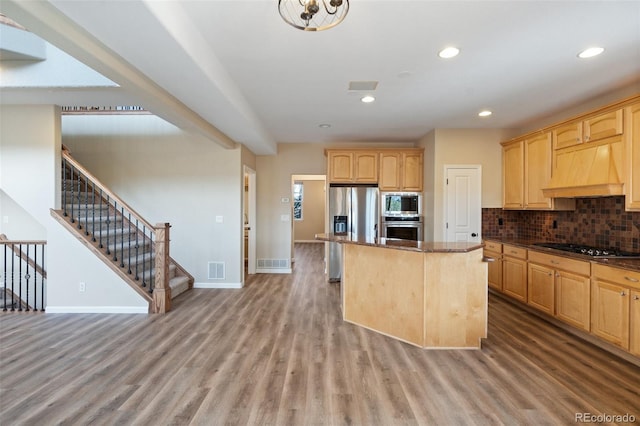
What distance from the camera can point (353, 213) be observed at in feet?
18.7

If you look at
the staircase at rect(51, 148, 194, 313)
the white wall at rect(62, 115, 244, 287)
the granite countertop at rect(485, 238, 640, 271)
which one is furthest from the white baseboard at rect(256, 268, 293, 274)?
the granite countertop at rect(485, 238, 640, 271)

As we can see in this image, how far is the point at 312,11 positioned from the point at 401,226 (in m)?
4.41

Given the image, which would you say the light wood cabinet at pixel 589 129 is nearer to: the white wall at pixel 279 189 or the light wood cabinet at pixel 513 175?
the light wood cabinet at pixel 513 175

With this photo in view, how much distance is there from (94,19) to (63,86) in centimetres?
216

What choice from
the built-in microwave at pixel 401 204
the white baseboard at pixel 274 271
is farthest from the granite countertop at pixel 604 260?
the white baseboard at pixel 274 271

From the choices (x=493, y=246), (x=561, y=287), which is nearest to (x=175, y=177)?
(x=493, y=246)

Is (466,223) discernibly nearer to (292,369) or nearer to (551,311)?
(551,311)

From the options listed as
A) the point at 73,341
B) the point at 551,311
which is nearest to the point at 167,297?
the point at 73,341

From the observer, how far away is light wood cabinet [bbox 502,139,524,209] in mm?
4547

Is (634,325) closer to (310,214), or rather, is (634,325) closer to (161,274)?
(161,274)

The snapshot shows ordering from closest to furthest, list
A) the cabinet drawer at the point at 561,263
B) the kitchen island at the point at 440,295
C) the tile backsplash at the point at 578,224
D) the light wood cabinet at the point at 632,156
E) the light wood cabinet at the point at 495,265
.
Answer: the light wood cabinet at the point at 632,156
the kitchen island at the point at 440,295
the cabinet drawer at the point at 561,263
the tile backsplash at the point at 578,224
the light wood cabinet at the point at 495,265

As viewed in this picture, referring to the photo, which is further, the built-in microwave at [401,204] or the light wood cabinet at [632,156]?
the built-in microwave at [401,204]

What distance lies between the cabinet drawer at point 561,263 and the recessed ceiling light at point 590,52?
6.37 ft

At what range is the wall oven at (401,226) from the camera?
5.57 m
